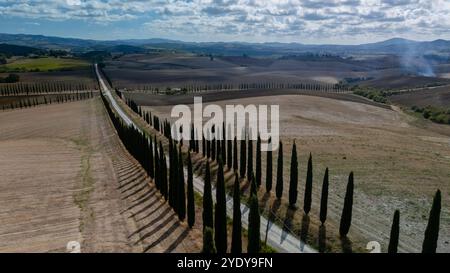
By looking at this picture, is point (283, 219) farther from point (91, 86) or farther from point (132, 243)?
point (91, 86)

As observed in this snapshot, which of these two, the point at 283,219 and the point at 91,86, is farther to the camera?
the point at 91,86

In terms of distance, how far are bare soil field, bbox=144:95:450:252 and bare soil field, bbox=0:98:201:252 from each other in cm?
955

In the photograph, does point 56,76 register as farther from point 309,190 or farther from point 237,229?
point 237,229

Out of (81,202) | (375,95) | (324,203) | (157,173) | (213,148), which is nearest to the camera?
(324,203)

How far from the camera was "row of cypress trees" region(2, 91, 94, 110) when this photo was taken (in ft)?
355

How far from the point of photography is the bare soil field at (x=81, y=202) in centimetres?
2631

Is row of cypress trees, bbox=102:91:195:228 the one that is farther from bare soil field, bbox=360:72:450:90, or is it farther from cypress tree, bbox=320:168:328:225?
bare soil field, bbox=360:72:450:90

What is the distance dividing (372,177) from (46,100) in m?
103

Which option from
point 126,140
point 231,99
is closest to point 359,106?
point 231,99

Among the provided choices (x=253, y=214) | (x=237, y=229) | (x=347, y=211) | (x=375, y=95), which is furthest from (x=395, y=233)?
(x=375, y=95)

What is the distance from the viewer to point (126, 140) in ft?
180

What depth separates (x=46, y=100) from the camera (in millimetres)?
117938

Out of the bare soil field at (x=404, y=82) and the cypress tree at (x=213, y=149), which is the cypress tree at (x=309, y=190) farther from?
the bare soil field at (x=404, y=82)
